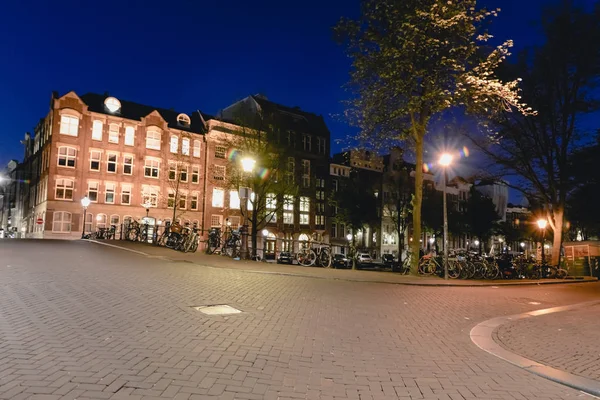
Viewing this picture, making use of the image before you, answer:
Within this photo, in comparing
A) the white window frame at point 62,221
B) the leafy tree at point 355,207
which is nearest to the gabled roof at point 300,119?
the leafy tree at point 355,207

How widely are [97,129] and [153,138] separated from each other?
6223 mm

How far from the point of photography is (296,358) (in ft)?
18.0

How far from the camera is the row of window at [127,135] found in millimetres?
44625

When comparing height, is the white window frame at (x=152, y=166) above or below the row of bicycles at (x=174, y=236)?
above

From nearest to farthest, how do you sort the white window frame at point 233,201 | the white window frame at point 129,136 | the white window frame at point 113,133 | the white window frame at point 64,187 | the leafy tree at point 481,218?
the white window frame at point 64,187, the white window frame at point 113,133, the white window frame at point 129,136, the white window frame at point 233,201, the leafy tree at point 481,218

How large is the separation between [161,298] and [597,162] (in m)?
29.3

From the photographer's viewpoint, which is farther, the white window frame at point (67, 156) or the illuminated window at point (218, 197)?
the illuminated window at point (218, 197)

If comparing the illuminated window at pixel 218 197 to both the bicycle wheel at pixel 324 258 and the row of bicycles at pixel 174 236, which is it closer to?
the row of bicycles at pixel 174 236

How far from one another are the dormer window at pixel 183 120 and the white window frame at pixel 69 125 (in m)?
12.0

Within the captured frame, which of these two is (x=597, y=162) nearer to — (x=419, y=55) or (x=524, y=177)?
(x=524, y=177)

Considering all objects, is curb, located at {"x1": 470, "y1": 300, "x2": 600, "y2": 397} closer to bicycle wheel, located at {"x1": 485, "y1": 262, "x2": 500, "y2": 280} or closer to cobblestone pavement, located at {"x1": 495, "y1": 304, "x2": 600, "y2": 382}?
cobblestone pavement, located at {"x1": 495, "y1": 304, "x2": 600, "y2": 382}

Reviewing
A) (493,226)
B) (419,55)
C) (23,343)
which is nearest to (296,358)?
(23,343)

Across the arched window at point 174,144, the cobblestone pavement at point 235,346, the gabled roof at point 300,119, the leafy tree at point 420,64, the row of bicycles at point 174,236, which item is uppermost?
the gabled roof at point 300,119

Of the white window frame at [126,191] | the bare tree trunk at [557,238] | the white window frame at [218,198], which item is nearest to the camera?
the bare tree trunk at [557,238]
